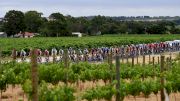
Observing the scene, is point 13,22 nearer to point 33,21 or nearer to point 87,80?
point 33,21

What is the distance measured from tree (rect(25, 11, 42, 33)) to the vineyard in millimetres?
84121

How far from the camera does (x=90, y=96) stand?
13.8 metres

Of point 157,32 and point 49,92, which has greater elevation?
point 49,92

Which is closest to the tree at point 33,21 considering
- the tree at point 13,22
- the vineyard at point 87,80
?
the tree at point 13,22

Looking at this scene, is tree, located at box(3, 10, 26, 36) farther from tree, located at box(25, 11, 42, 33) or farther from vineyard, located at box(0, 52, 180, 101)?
vineyard, located at box(0, 52, 180, 101)

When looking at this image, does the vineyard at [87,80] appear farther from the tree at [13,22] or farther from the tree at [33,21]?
the tree at [33,21]

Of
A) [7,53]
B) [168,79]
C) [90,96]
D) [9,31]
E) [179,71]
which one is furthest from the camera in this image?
[9,31]

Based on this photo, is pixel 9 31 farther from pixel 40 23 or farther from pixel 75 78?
pixel 75 78

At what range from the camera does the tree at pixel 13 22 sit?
96250 mm

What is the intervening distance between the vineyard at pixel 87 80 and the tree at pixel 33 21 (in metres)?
84.1

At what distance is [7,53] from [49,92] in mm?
31298

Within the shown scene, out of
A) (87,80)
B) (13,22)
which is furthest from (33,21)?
(87,80)

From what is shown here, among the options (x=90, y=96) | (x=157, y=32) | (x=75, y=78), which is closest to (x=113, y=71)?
(x=75, y=78)

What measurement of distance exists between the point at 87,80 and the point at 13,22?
77.4 meters
